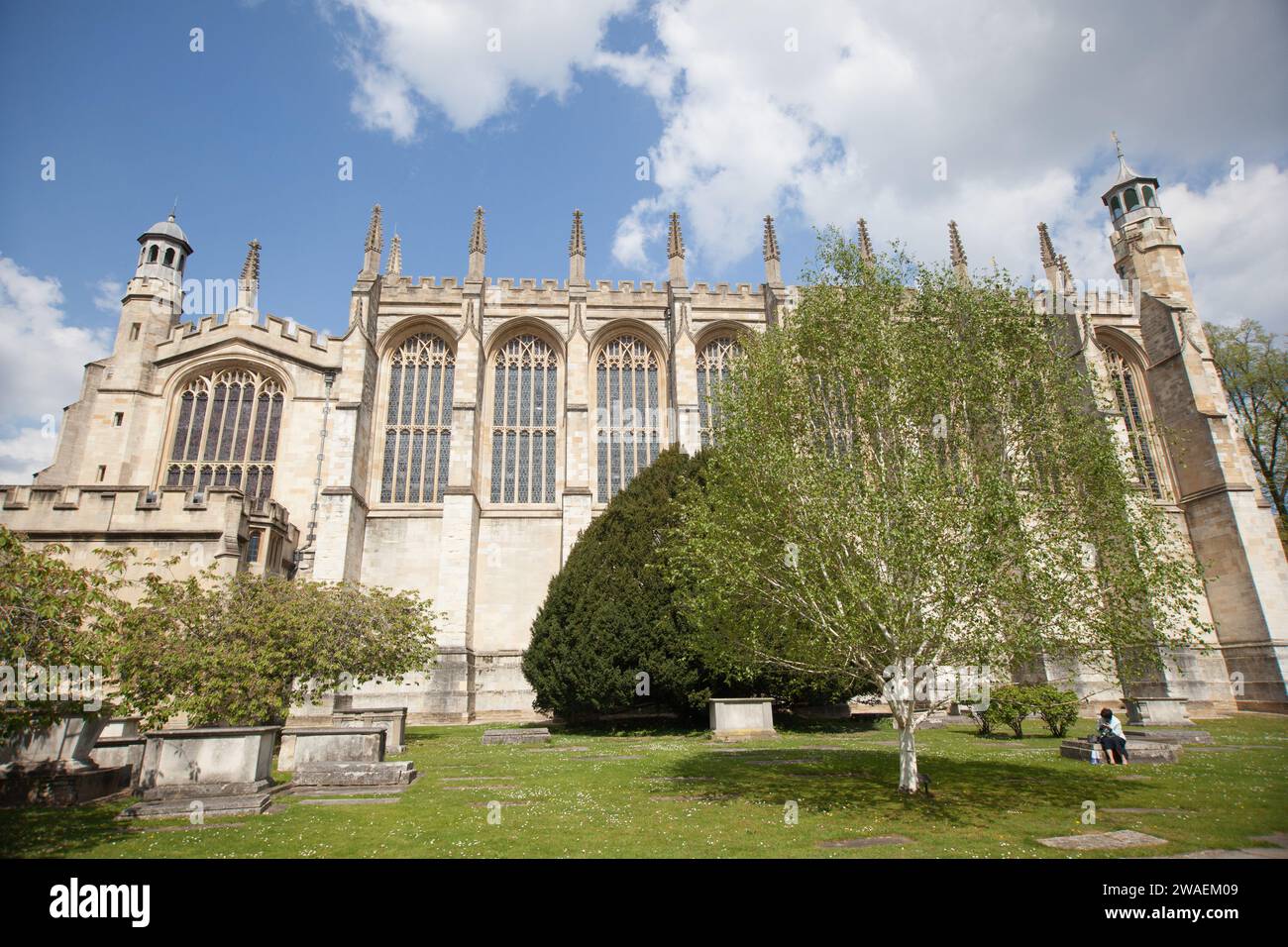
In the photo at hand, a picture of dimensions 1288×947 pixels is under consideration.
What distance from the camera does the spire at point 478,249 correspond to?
2598cm

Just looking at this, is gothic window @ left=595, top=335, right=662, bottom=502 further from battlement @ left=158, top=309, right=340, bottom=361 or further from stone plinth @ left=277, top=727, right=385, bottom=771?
stone plinth @ left=277, top=727, right=385, bottom=771

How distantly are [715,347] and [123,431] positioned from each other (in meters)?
21.7

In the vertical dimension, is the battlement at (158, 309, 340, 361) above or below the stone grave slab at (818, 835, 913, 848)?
above

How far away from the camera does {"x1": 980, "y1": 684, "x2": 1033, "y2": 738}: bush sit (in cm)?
1583

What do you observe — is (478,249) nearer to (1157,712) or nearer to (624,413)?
(624,413)

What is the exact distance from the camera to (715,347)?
1070 inches

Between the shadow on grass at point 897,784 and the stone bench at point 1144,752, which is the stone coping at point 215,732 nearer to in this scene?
the shadow on grass at point 897,784

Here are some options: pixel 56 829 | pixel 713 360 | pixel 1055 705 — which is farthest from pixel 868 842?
pixel 713 360

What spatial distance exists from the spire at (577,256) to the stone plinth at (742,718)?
57.0 feet

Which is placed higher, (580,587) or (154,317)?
(154,317)

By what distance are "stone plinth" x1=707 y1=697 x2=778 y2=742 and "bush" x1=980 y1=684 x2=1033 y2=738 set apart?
5.20 meters

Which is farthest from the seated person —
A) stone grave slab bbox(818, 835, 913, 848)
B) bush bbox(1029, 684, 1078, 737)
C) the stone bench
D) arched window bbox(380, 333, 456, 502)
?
arched window bbox(380, 333, 456, 502)

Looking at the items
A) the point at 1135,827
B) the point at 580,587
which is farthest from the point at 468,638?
the point at 1135,827
